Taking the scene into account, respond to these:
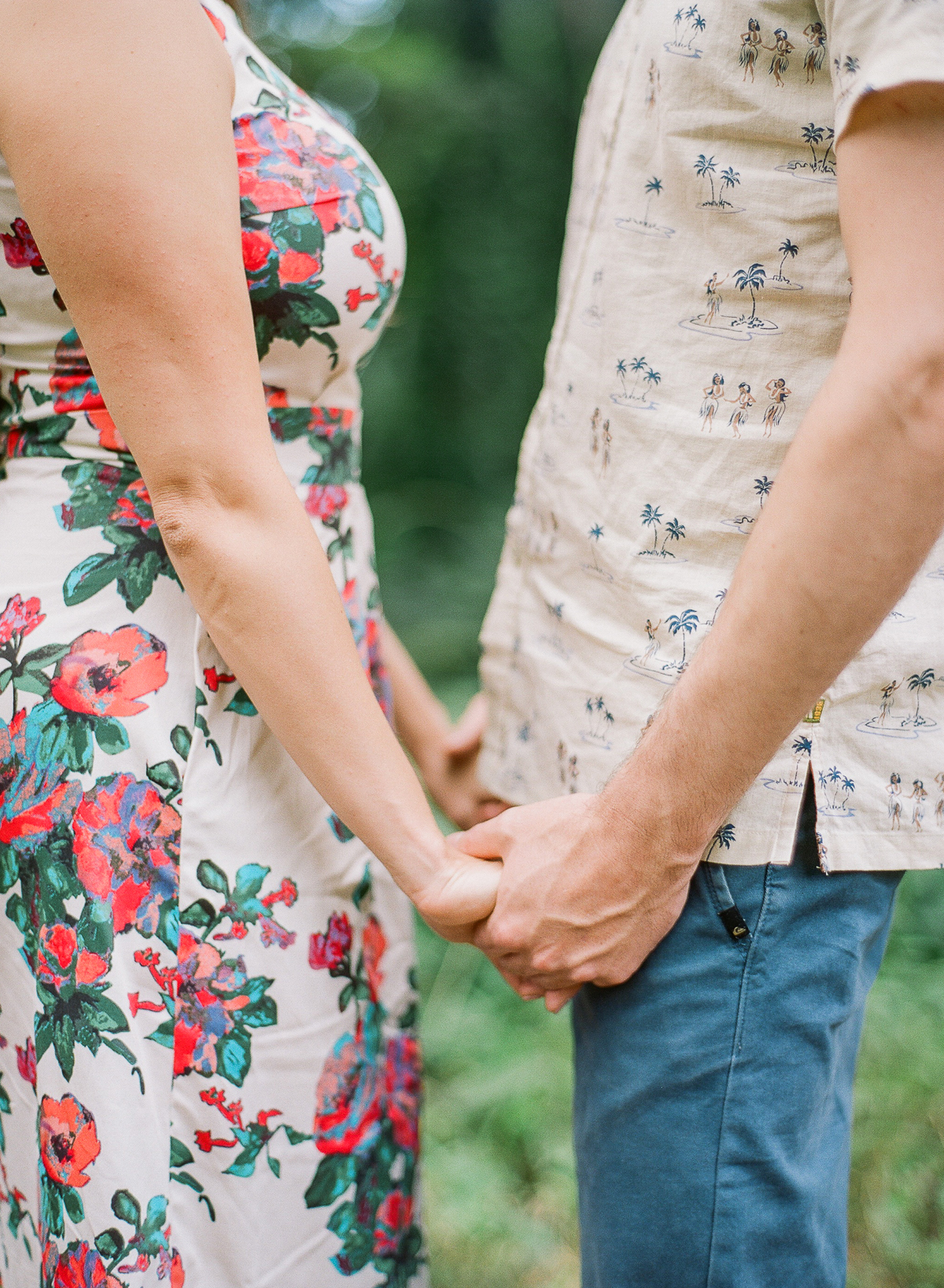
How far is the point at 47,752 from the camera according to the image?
90 cm

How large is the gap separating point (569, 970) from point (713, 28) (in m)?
0.85

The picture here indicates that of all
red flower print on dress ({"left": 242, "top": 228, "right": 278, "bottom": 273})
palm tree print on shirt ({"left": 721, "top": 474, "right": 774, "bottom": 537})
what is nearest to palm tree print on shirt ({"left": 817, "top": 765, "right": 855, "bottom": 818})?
palm tree print on shirt ({"left": 721, "top": 474, "right": 774, "bottom": 537})

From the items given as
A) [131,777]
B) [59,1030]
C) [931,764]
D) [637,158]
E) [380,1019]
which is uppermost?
[637,158]

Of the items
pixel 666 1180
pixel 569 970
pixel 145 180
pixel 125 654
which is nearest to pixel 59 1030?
pixel 125 654

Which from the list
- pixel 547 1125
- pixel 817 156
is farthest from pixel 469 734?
pixel 547 1125

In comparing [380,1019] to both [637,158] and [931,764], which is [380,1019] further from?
[637,158]

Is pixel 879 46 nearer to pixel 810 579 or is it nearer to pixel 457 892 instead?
pixel 810 579

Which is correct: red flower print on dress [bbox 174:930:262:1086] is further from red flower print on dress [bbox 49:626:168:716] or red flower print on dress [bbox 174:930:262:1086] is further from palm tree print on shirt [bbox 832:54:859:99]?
palm tree print on shirt [bbox 832:54:859:99]

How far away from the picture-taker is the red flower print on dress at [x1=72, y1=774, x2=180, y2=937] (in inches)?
34.4

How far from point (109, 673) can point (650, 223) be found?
0.67 m

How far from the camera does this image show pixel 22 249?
0.88 metres

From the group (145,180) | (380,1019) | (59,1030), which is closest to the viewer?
(145,180)

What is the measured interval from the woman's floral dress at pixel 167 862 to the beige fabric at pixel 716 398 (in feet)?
0.89

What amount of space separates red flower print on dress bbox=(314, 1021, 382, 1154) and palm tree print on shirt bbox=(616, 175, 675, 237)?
Answer: 33.2 inches
